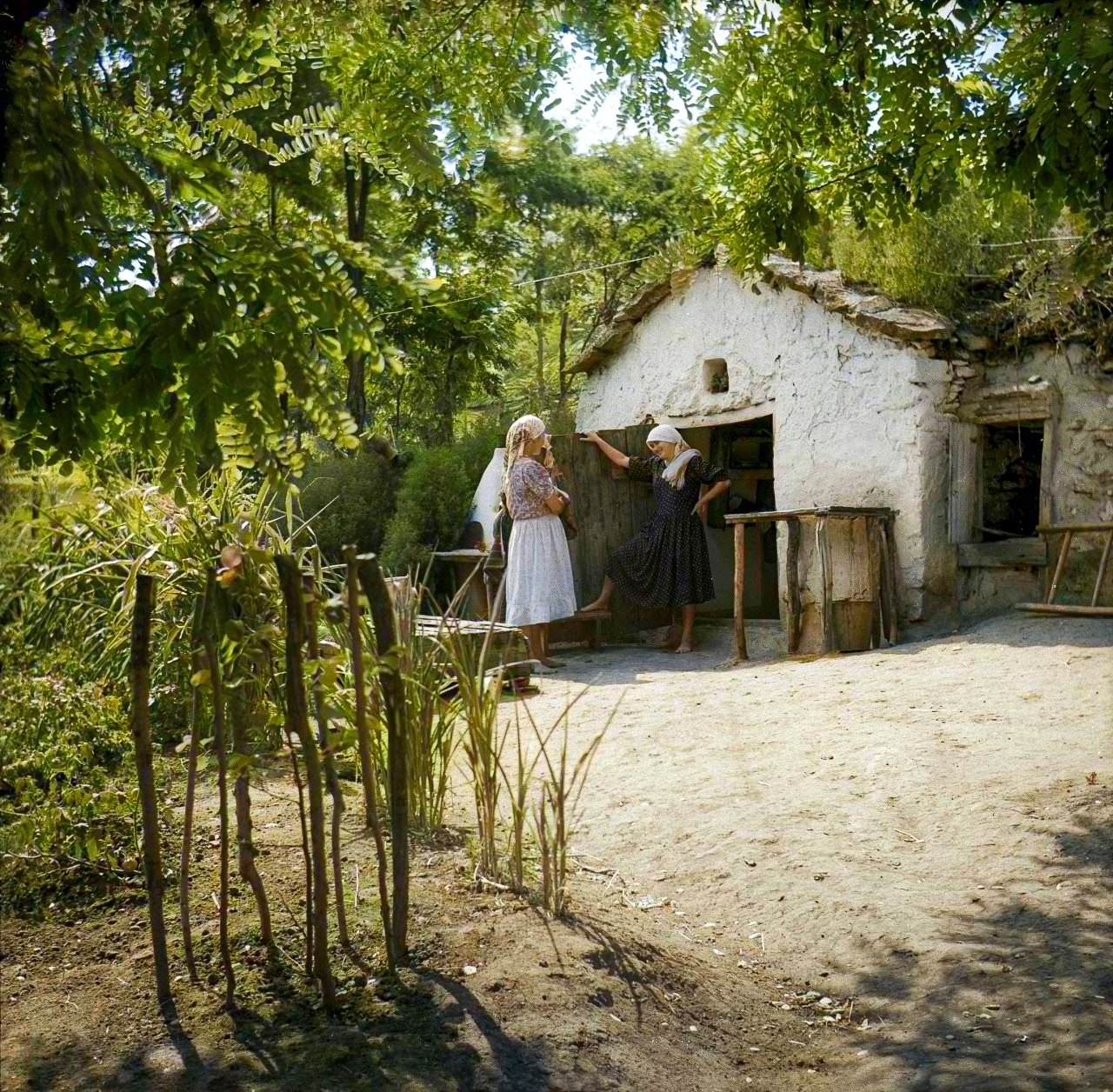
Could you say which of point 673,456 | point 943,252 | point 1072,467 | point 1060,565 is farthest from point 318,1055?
point 943,252

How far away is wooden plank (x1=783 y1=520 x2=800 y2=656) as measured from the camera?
31.0ft

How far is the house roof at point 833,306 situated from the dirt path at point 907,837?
251 centimetres

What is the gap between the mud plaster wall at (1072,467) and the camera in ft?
29.6

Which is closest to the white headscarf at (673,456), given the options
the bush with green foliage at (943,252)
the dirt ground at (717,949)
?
the bush with green foliage at (943,252)

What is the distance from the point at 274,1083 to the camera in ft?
9.17

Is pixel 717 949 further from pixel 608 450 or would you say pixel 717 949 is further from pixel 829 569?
pixel 608 450

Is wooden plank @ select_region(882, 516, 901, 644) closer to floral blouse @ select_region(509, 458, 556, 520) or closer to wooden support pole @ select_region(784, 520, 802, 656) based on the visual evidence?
wooden support pole @ select_region(784, 520, 802, 656)

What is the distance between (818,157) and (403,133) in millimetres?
2226

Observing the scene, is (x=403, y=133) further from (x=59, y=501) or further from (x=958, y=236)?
(x=958, y=236)

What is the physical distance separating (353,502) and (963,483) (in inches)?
239

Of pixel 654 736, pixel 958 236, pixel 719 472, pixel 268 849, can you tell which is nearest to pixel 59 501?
pixel 268 849

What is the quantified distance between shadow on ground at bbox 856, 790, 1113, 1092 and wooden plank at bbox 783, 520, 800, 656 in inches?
187

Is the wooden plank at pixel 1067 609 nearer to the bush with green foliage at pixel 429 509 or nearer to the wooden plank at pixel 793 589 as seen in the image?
the wooden plank at pixel 793 589

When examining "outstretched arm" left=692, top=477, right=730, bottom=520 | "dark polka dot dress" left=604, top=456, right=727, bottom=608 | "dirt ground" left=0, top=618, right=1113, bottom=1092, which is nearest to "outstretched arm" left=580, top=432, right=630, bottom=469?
"dark polka dot dress" left=604, top=456, right=727, bottom=608
